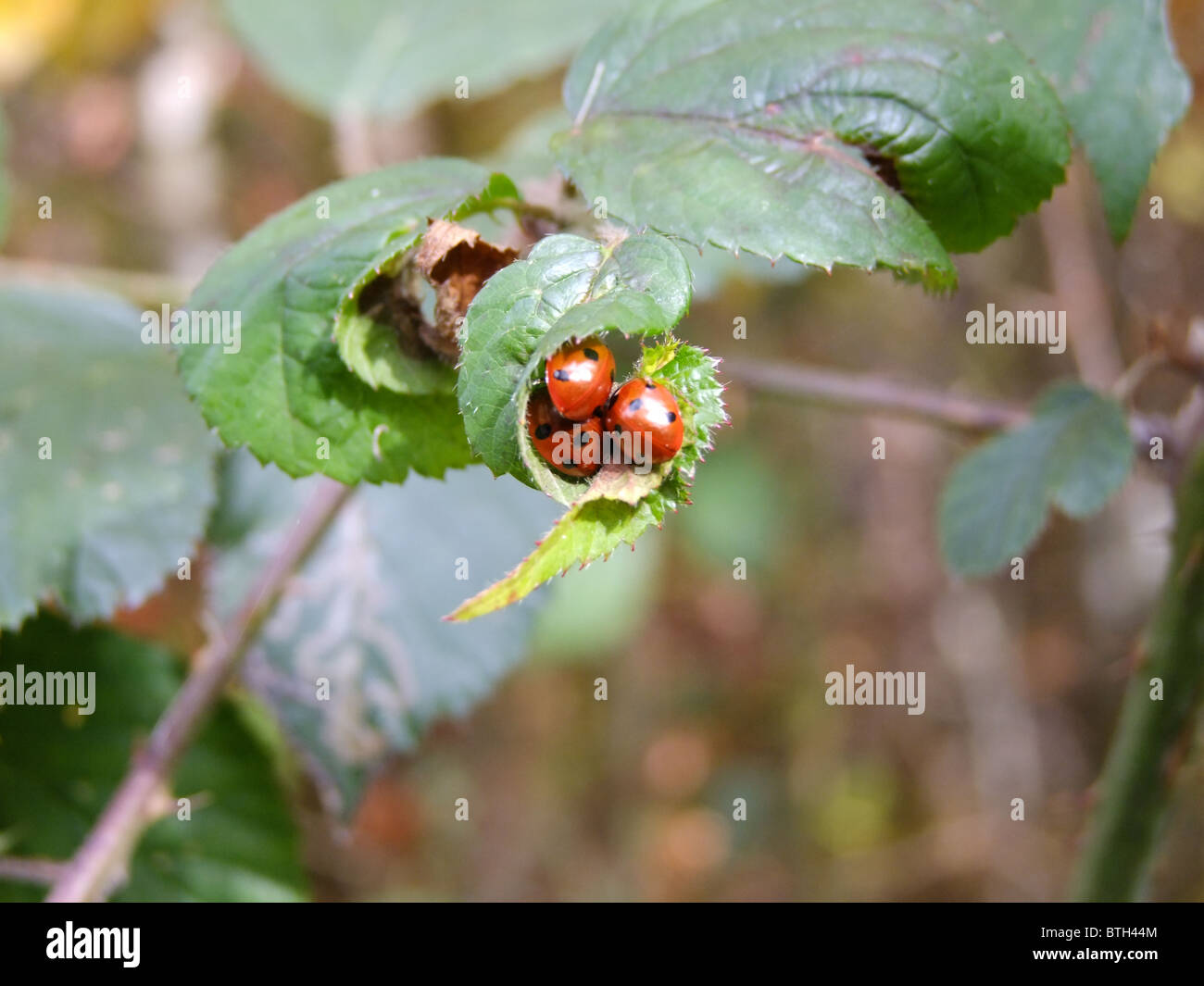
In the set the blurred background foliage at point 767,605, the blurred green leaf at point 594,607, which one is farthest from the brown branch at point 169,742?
the blurred background foliage at point 767,605

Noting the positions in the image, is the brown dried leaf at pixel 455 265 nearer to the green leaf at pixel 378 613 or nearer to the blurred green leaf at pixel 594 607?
the green leaf at pixel 378 613

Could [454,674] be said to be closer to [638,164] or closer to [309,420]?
[309,420]

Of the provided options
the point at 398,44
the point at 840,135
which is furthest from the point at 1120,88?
the point at 398,44

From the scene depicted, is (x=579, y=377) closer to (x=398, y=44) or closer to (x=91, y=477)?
(x=91, y=477)

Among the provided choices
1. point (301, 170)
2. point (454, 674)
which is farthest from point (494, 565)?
point (301, 170)

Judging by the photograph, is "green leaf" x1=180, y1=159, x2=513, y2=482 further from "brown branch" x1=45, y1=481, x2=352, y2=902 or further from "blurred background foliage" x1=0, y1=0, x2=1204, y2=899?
"blurred background foliage" x1=0, y1=0, x2=1204, y2=899

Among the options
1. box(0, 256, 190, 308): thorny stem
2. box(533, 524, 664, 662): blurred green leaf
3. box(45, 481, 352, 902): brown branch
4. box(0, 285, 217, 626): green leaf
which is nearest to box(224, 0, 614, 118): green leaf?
box(0, 256, 190, 308): thorny stem
